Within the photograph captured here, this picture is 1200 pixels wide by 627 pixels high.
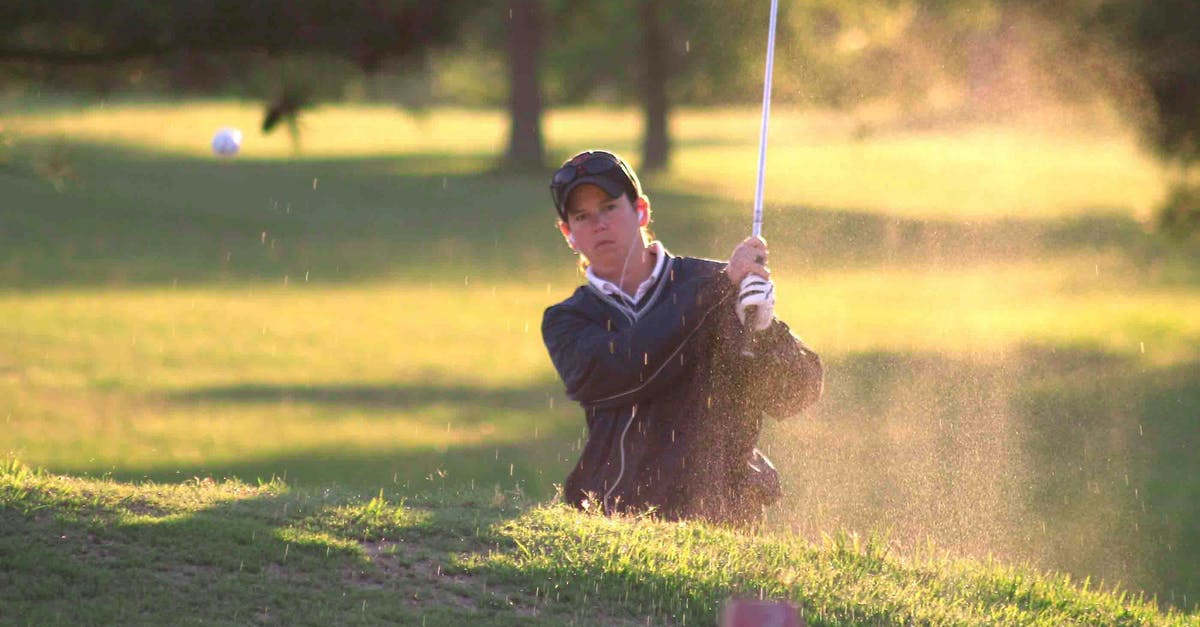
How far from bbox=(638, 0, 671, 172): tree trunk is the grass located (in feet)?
129

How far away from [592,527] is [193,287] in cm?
1695

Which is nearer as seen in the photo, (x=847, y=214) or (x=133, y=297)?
(x=133, y=297)

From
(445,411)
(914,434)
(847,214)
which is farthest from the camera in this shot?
(847,214)

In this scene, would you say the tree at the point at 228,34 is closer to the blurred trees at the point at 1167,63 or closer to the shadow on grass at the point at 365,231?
the blurred trees at the point at 1167,63

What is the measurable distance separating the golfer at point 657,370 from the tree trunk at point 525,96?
33.8m

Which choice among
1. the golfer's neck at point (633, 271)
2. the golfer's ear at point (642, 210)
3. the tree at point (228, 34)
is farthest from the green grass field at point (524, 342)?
the golfer's ear at point (642, 210)

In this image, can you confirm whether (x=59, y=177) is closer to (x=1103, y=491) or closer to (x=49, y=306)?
(x=1103, y=491)

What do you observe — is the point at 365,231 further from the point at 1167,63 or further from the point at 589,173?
the point at 589,173

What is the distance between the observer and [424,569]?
207 inches

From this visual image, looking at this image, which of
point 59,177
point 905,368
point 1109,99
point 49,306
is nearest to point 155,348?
point 49,306

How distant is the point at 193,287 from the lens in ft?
72.1

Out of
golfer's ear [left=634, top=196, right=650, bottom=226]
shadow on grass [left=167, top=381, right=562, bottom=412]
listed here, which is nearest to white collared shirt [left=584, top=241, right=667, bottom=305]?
golfer's ear [left=634, top=196, right=650, bottom=226]

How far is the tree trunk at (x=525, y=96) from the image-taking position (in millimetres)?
40000

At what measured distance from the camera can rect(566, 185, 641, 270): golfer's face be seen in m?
6.20
